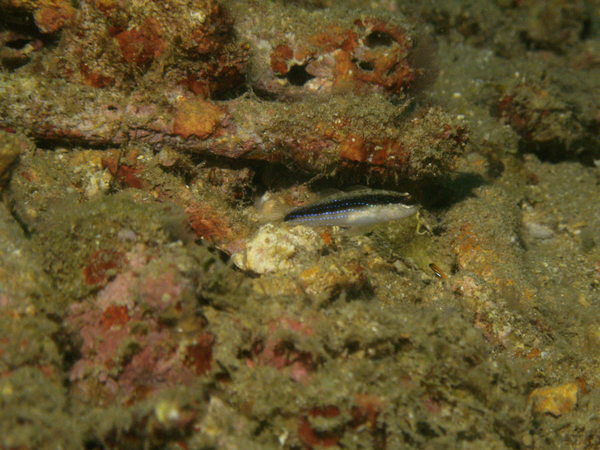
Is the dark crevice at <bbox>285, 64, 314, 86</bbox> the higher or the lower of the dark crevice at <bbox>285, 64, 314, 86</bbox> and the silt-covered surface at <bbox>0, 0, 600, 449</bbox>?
the higher

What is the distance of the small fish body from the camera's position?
14.0ft

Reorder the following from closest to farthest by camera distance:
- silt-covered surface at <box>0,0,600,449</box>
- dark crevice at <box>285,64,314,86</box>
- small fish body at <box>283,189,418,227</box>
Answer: silt-covered surface at <box>0,0,600,449</box> → small fish body at <box>283,189,418,227</box> → dark crevice at <box>285,64,314,86</box>

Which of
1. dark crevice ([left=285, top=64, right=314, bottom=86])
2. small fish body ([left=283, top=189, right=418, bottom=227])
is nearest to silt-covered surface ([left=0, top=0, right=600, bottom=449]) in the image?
dark crevice ([left=285, top=64, right=314, bottom=86])

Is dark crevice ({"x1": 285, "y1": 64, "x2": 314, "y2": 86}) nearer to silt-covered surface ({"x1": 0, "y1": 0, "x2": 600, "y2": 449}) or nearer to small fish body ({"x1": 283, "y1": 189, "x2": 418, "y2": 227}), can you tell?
silt-covered surface ({"x1": 0, "y1": 0, "x2": 600, "y2": 449})

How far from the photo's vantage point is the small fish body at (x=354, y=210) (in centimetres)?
426

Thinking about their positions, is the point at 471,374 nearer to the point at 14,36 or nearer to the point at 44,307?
the point at 44,307

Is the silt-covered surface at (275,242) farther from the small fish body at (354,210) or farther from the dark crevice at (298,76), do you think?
the small fish body at (354,210)

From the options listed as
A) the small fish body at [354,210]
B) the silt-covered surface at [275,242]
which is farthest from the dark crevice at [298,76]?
the small fish body at [354,210]

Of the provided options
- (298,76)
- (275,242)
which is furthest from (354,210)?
(298,76)

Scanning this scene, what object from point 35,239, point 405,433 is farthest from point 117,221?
point 405,433

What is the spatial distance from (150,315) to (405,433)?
214 cm

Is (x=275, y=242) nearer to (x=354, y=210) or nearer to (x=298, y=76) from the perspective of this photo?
(x=354, y=210)

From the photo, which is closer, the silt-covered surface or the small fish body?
the silt-covered surface

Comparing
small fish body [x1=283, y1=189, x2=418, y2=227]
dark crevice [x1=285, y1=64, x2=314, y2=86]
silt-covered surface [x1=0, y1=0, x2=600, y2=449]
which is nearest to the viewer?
silt-covered surface [x1=0, y1=0, x2=600, y2=449]
